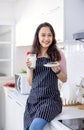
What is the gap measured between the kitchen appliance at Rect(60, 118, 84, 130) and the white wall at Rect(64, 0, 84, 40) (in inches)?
31.3

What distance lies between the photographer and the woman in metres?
2.06

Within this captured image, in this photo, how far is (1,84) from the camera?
4.04m

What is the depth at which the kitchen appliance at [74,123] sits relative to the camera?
1.80 metres

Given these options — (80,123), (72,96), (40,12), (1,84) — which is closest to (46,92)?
(80,123)

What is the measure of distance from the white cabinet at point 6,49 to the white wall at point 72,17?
7.59 ft

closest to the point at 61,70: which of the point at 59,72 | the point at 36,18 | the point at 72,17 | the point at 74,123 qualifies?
the point at 59,72

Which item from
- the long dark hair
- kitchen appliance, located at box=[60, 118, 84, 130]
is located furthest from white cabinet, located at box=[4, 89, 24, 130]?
kitchen appliance, located at box=[60, 118, 84, 130]

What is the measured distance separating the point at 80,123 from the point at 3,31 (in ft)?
10.8

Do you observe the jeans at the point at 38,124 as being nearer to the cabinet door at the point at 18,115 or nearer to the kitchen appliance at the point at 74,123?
the kitchen appliance at the point at 74,123

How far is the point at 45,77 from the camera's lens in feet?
6.99

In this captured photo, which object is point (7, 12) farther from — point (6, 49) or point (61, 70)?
point (61, 70)

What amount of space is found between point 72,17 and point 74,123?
3.31 feet

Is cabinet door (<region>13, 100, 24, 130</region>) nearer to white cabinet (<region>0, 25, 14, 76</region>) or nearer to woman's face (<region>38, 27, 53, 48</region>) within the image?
woman's face (<region>38, 27, 53, 48</region>)

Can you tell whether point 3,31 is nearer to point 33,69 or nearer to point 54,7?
point 54,7
